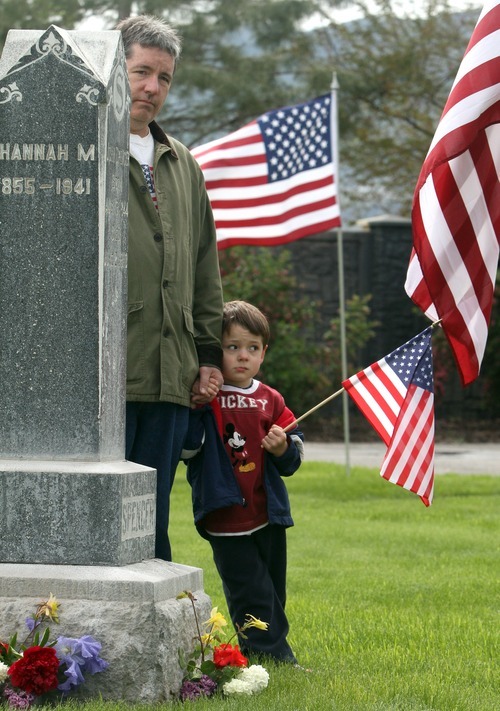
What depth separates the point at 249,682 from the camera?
13.7 feet

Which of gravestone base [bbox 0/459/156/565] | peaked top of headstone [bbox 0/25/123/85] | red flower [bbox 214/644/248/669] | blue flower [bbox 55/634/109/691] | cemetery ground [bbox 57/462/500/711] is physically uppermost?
peaked top of headstone [bbox 0/25/123/85]

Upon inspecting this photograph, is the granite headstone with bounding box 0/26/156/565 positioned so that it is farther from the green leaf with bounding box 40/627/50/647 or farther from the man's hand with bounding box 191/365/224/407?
the man's hand with bounding box 191/365/224/407

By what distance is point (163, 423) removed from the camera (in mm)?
4570

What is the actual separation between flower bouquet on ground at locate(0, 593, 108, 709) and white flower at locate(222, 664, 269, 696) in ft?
1.63

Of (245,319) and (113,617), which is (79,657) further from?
(245,319)

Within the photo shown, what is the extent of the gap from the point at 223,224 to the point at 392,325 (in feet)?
29.5

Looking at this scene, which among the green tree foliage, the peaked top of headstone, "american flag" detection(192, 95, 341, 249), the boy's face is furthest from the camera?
the green tree foliage

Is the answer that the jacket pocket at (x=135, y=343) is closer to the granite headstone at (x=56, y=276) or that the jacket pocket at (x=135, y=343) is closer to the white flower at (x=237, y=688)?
the granite headstone at (x=56, y=276)

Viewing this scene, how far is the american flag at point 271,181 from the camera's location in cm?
1064

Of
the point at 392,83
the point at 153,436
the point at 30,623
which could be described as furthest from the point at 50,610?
the point at 392,83

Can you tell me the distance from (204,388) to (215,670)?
3.34 ft

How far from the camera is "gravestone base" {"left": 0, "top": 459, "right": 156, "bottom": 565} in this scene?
402cm

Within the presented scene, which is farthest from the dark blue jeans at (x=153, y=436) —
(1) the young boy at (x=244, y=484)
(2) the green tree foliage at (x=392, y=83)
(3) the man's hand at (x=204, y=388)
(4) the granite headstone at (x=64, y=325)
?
(2) the green tree foliage at (x=392, y=83)

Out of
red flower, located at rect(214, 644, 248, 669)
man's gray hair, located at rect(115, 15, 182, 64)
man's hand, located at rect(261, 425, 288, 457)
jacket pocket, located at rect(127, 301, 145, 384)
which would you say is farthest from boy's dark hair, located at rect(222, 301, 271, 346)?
red flower, located at rect(214, 644, 248, 669)
